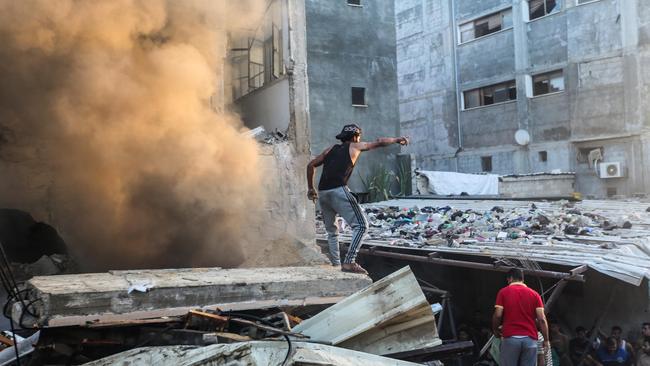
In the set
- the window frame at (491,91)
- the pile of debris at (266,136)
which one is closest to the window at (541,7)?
the window frame at (491,91)

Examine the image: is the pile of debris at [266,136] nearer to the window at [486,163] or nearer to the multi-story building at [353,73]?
the multi-story building at [353,73]

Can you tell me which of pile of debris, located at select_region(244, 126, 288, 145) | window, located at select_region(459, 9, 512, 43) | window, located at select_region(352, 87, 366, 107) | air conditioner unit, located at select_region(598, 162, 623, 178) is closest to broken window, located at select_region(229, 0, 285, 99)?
pile of debris, located at select_region(244, 126, 288, 145)

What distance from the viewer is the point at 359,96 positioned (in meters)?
20.4

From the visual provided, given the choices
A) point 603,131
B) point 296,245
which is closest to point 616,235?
point 296,245

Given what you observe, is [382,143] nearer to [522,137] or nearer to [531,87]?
[522,137]

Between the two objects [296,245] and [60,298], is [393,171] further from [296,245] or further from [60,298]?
[60,298]

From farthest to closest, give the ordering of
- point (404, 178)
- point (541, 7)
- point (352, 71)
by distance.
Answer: point (404, 178)
point (352, 71)
point (541, 7)

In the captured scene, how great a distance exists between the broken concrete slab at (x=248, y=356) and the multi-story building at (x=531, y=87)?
16.8 meters

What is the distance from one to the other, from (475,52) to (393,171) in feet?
19.2

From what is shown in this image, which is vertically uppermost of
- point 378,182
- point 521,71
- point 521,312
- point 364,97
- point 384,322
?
point 521,71

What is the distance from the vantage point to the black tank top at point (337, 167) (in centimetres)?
548

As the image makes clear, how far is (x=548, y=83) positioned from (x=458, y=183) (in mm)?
5331

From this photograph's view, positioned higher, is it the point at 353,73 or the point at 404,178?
the point at 353,73

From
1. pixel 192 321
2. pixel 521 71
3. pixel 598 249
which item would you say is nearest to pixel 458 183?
pixel 521 71
